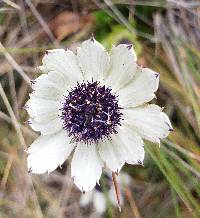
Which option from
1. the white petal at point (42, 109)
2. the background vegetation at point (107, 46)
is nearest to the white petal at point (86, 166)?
the white petal at point (42, 109)

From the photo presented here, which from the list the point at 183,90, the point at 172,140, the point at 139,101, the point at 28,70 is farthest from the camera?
the point at 28,70

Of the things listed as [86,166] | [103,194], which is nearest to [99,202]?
[103,194]

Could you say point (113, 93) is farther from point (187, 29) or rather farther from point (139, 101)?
point (187, 29)

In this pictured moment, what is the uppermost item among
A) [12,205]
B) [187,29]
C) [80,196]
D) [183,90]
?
[187,29]

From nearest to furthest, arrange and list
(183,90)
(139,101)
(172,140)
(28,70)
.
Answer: (139,101) → (172,140) → (183,90) → (28,70)

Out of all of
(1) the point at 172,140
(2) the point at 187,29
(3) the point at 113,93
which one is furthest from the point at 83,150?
(2) the point at 187,29

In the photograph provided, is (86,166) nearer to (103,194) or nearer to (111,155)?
(111,155)

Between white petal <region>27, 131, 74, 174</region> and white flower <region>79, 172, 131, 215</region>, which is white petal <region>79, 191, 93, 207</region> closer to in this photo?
white flower <region>79, 172, 131, 215</region>
